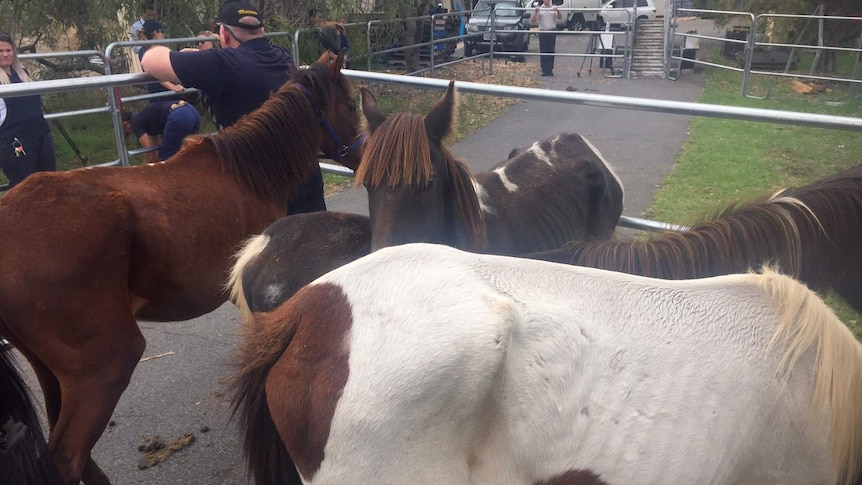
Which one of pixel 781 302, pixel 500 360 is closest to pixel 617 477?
pixel 500 360

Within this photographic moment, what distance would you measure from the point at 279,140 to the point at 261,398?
1.96 metres

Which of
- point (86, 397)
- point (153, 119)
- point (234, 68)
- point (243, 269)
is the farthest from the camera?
point (153, 119)

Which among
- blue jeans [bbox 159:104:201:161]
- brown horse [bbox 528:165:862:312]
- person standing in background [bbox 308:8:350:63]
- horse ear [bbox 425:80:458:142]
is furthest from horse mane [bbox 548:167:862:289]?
person standing in background [bbox 308:8:350:63]

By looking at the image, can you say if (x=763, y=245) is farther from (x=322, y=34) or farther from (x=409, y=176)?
(x=322, y=34)

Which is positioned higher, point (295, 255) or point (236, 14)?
point (236, 14)

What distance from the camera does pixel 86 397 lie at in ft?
7.70

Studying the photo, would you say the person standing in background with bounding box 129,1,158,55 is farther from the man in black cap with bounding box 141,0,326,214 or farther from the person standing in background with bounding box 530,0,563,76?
the person standing in background with bounding box 530,0,563,76

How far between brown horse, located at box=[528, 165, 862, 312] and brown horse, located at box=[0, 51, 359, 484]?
159 centimetres

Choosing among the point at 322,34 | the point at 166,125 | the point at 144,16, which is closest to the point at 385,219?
the point at 166,125

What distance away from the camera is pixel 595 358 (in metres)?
1.53

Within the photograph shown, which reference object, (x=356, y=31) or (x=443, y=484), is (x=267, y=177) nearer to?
(x=443, y=484)

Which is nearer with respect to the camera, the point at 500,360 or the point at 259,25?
the point at 500,360

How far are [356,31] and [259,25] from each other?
8.44 m

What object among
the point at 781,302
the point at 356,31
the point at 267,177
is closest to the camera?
the point at 781,302
